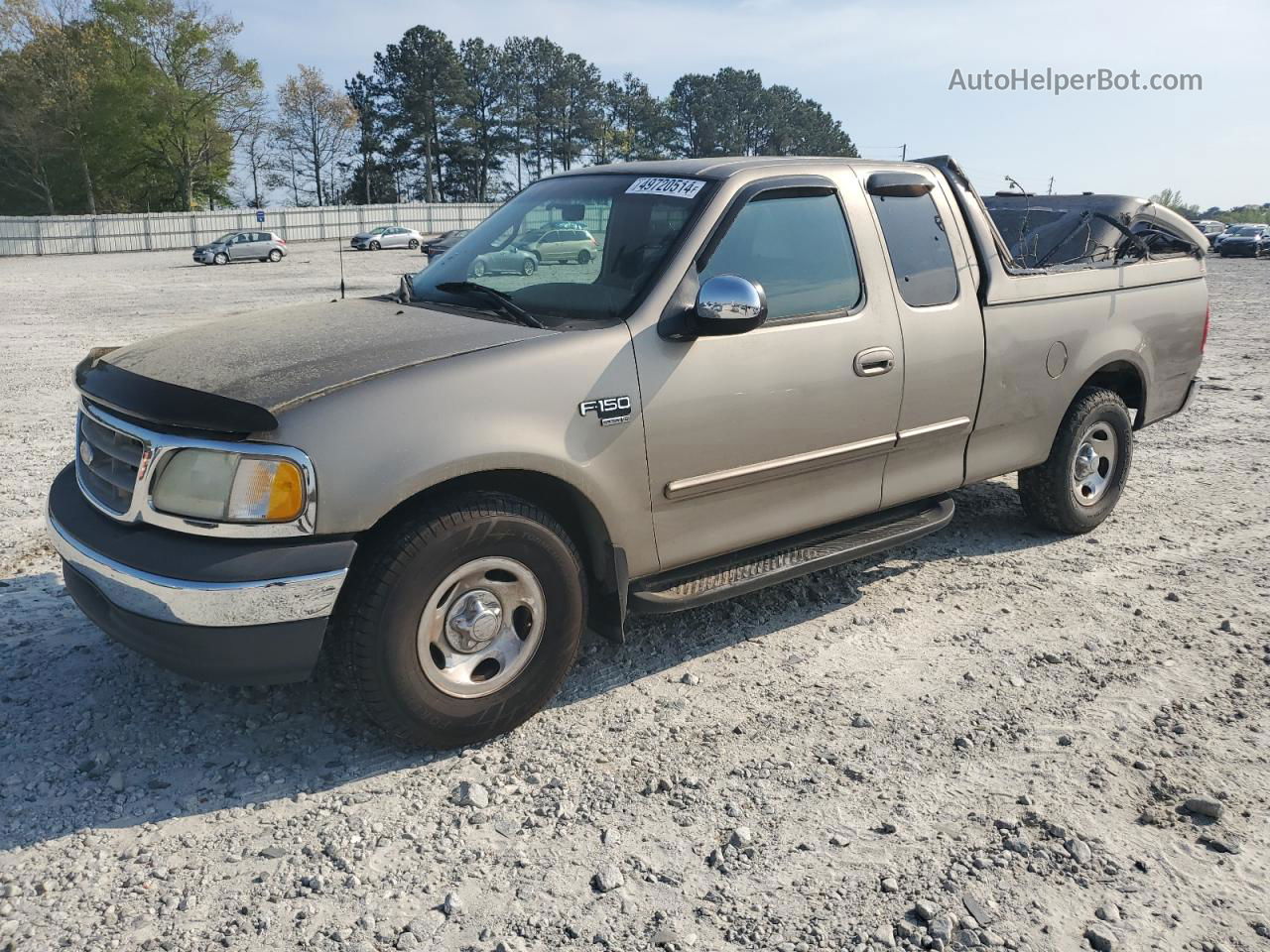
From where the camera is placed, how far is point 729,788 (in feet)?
11.0

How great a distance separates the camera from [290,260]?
43250 mm

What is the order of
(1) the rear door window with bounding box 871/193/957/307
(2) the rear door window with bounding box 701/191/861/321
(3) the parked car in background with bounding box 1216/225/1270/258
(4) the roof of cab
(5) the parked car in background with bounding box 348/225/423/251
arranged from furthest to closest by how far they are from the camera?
(5) the parked car in background with bounding box 348/225/423/251 < (3) the parked car in background with bounding box 1216/225/1270/258 < (1) the rear door window with bounding box 871/193/957/307 < (4) the roof of cab < (2) the rear door window with bounding box 701/191/861/321

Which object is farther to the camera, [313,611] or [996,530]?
[996,530]

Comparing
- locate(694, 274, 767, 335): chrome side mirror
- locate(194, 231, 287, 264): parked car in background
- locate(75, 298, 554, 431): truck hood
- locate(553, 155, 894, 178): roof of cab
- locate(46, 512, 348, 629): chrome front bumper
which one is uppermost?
locate(194, 231, 287, 264): parked car in background

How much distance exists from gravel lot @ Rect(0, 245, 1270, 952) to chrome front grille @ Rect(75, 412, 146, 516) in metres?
0.83

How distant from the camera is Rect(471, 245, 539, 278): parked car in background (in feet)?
14.1

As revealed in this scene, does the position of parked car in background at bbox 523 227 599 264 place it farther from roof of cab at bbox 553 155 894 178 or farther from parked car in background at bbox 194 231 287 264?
parked car in background at bbox 194 231 287 264

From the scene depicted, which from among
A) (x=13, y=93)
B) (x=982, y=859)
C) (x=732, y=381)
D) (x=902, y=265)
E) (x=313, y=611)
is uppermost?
(x=13, y=93)

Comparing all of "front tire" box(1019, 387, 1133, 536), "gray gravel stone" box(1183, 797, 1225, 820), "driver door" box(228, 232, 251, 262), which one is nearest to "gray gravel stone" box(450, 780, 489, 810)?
"gray gravel stone" box(1183, 797, 1225, 820)

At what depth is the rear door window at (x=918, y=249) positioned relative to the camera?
14.9ft

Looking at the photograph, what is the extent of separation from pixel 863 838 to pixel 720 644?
1434 mm

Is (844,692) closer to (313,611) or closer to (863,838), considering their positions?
(863,838)

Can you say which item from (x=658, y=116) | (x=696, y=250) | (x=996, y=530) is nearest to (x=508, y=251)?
(x=696, y=250)

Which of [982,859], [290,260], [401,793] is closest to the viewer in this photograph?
[982,859]
